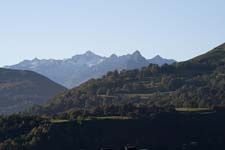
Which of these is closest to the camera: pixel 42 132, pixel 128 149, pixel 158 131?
pixel 128 149

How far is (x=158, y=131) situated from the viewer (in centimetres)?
16025

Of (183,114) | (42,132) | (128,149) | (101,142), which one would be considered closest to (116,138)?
(101,142)

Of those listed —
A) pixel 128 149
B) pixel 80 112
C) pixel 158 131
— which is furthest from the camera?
pixel 80 112

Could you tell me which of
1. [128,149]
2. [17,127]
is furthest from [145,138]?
[128,149]

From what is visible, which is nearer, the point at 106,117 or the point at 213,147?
the point at 213,147

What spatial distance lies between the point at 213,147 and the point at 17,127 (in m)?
43.8

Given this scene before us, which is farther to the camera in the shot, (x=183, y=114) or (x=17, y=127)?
(x=183, y=114)

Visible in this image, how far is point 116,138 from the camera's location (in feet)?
505

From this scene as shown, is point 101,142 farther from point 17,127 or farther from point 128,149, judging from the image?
point 128,149

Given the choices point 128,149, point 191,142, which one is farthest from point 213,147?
point 128,149

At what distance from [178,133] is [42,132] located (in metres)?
32.7

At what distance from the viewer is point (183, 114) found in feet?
580

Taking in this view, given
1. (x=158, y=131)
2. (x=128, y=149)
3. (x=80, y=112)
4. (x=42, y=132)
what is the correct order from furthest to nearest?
1. (x=80, y=112)
2. (x=158, y=131)
3. (x=42, y=132)
4. (x=128, y=149)

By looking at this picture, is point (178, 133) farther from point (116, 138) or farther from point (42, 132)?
point (42, 132)
